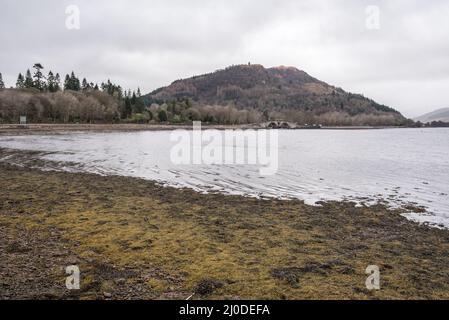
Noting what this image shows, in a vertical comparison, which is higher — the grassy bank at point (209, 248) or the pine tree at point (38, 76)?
the pine tree at point (38, 76)

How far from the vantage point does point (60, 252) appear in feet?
33.4

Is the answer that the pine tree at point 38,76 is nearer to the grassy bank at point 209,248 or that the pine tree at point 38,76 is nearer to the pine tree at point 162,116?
the pine tree at point 162,116

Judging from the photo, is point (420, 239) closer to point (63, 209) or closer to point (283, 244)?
point (283, 244)

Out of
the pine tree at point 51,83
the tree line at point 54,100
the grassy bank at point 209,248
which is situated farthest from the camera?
the pine tree at point 51,83

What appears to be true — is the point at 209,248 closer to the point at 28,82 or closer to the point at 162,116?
the point at 162,116

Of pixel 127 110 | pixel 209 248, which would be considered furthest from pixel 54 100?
pixel 209 248

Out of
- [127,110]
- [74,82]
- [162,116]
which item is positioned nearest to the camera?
[127,110]

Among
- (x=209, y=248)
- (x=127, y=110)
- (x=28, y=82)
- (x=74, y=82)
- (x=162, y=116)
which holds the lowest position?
(x=209, y=248)

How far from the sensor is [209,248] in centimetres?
1095

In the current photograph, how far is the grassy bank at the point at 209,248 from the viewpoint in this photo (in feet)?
26.6

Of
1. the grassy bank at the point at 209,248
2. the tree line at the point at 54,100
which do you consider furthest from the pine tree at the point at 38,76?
the grassy bank at the point at 209,248

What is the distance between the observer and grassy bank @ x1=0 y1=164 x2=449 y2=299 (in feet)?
26.6
